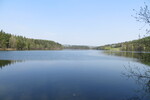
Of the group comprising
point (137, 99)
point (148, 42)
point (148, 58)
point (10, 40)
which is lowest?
point (137, 99)

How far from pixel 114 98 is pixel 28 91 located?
493 centimetres

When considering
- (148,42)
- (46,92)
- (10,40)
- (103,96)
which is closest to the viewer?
(148,42)

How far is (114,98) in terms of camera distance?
6.41 m

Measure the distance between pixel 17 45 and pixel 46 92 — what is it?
84.3 meters

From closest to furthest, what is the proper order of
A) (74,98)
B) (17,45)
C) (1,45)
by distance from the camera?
(74,98)
(1,45)
(17,45)

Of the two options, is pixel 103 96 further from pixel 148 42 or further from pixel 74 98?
pixel 148 42

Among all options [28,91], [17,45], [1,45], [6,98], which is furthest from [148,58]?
[17,45]

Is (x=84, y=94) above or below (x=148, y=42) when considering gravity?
below

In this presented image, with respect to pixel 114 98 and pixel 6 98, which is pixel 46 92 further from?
pixel 114 98

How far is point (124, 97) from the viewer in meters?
6.59

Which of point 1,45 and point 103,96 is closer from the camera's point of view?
point 103,96

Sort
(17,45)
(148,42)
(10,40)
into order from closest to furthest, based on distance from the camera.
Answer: (148,42) → (10,40) → (17,45)

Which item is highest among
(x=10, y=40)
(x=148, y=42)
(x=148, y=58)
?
(x=10, y=40)

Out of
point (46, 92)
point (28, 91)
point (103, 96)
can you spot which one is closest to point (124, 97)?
point (103, 96)
